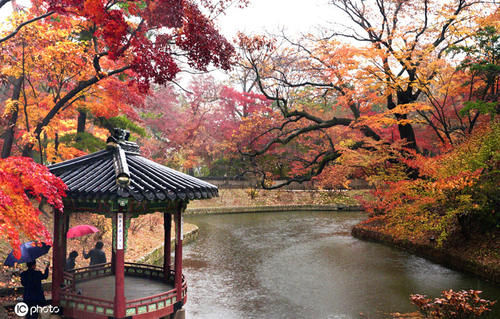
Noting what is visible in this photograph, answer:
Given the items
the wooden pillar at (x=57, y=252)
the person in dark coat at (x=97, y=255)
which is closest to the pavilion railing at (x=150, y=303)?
the wooden pillar at (x=57, y=252)

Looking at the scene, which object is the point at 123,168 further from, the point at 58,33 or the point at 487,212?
the point at 487,212

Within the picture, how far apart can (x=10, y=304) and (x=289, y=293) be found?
6.97 m

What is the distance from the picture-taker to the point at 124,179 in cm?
628

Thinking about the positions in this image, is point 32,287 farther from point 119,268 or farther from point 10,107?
point 10,107

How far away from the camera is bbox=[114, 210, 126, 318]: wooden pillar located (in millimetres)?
6613

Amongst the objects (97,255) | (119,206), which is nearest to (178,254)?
(119,206)

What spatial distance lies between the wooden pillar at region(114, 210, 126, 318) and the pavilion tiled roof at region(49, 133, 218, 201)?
25.3 inches

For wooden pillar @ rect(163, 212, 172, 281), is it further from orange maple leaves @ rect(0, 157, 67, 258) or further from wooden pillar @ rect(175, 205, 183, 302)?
orange maple leaves @ rect(0, 157, 67, 258)

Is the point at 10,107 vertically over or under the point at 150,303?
over

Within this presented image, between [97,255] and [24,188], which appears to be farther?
[97,255]

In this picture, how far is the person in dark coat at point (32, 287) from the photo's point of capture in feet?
22.9

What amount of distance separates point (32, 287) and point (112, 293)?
4.86ft

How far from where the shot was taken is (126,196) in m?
6.15

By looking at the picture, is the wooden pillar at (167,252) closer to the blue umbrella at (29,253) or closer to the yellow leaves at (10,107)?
the blue umbrella at (29,253)
